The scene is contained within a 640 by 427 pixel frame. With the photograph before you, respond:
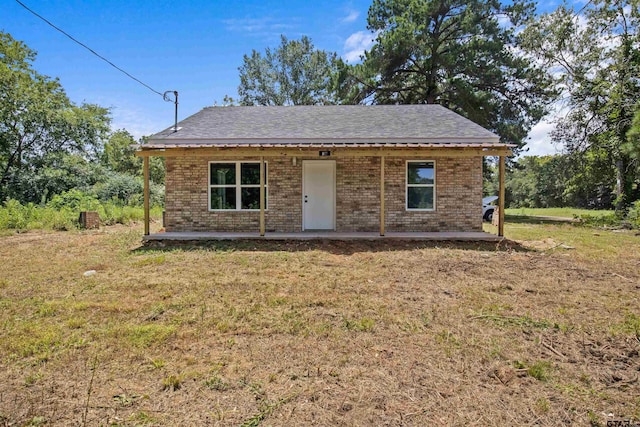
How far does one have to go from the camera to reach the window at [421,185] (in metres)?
10.9

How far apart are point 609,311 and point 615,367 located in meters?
1.79

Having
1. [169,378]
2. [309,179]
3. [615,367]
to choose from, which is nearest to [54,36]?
[309,179]

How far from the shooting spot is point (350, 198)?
432 inches

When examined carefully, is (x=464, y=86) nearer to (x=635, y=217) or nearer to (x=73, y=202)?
(x=635, y=217)

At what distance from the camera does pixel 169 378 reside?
2908 millimetres

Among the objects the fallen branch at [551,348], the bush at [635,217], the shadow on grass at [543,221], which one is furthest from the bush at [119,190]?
the bush at [635,217]

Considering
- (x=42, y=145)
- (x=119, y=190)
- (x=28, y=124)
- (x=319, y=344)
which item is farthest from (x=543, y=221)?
(x=28, y=124)

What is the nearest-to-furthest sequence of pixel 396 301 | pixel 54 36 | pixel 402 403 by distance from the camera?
pixel 402 403, pixel 396 301, pixel 54 36

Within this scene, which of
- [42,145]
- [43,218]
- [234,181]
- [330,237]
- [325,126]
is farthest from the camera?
[42,145]

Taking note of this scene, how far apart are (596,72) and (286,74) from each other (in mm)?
23423

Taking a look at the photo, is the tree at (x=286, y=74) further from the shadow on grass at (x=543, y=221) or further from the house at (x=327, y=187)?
the house at (x=327, y=187)

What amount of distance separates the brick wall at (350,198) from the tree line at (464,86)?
1003 cm

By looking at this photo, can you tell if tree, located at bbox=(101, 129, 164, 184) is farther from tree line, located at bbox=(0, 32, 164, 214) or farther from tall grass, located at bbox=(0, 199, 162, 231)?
tall grass, located at bbox=(0, 199, 162, 231)

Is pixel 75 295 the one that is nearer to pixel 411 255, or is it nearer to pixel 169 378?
pixel 169 378
